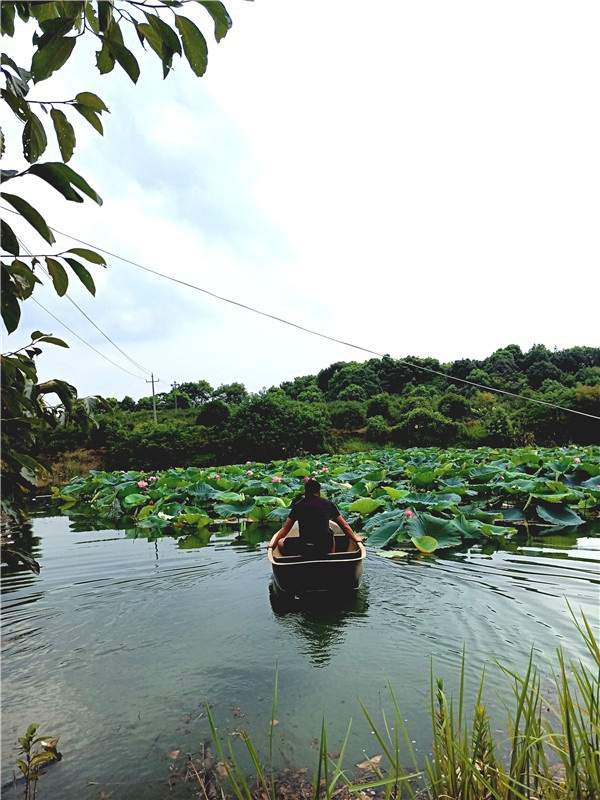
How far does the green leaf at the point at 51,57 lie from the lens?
794 mm

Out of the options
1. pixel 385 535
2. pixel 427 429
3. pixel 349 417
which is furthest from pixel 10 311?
pixel 349 417

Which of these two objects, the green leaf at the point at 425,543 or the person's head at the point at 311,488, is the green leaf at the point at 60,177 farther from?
the green leaf at the point at 425,543

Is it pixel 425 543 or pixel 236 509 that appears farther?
pixel 236 509

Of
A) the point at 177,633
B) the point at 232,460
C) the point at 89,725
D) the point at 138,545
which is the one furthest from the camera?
the point at 232,460

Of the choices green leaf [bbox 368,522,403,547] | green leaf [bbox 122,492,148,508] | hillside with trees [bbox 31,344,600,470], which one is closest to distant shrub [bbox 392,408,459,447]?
hillside with trees [bbox 31,344,600,470]

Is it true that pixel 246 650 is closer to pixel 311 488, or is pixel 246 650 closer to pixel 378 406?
pixel 311 488

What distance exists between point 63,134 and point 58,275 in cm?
26

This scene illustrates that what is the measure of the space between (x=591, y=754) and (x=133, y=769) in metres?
1.74

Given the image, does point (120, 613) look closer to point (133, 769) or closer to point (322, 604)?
point (322, 604)

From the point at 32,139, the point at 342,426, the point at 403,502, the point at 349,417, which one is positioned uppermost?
the point at 349,417

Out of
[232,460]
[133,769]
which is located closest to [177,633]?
[133,769]

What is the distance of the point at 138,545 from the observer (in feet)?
21.2

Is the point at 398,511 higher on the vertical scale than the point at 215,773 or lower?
higher

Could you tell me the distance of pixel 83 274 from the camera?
3.29ft
